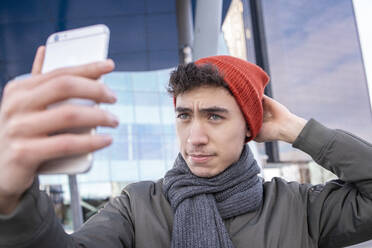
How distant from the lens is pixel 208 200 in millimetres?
1260

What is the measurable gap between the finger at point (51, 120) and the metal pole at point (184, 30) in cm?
251

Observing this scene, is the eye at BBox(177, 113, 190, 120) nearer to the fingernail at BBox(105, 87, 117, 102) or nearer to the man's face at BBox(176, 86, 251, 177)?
the man's face at BBox(176, 86, 251, 177)

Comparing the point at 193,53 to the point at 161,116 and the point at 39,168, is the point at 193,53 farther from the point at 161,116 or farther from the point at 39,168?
the point at 161,116

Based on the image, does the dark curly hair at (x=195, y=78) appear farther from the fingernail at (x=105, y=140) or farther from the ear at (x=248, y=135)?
the fingernail at (x=105, y=140)

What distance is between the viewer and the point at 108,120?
517 mm

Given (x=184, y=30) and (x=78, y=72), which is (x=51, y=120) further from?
(x=184, y=30)

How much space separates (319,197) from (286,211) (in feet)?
0.50

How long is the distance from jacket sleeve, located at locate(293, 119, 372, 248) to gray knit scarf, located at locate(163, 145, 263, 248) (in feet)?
0.73

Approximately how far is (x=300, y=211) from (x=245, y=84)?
1.69 feet

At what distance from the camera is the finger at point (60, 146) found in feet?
1.60

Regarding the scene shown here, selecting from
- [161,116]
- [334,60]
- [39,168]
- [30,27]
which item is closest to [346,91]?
[334,60]

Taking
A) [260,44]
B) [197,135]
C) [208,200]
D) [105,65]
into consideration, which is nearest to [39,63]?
[105,65]

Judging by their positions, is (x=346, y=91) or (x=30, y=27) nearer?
(x=346, y=91)

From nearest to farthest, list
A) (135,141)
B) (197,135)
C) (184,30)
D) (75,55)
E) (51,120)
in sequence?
(51,120) < (75,55) < (197,135) < (184,30) < (135,141)
